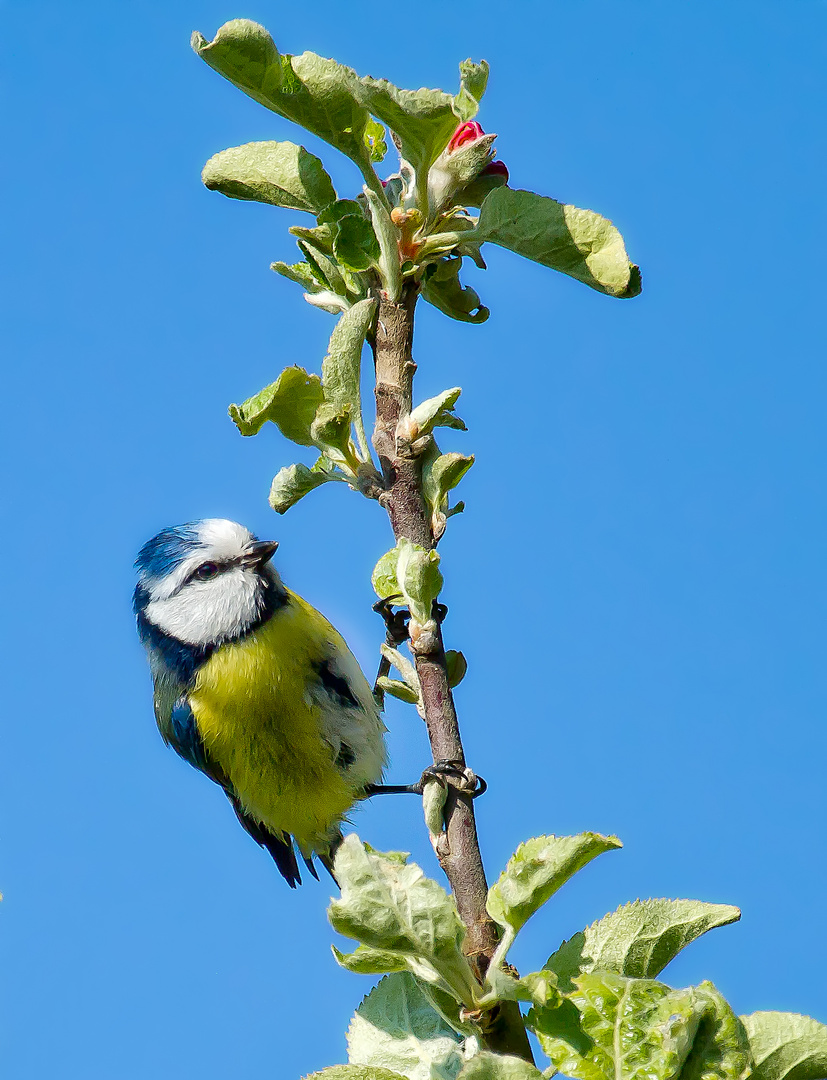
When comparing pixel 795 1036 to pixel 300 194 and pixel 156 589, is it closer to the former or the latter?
pixel 300 194

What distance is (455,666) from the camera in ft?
5.91

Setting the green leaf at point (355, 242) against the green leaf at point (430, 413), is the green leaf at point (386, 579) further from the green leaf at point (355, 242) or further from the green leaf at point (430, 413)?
the green leaf at point (355, 242)

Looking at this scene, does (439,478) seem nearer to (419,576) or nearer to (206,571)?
(419,576)

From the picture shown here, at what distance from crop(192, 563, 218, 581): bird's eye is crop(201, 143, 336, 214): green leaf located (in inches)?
91.4

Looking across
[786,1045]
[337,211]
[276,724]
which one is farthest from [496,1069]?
[276,724]

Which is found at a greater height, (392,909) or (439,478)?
(439,478)

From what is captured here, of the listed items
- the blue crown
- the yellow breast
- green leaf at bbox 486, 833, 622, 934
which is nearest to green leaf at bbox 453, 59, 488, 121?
green leaf at bbox 486, 833, 622, 934

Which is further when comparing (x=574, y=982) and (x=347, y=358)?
(x=347, y=358)

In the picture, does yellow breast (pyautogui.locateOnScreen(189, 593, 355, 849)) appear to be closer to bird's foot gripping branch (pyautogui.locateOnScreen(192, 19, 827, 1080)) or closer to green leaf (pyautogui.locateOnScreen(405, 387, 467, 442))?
bird's foot gripping branch (pyautogui.locateOnScreen(192, 19, 827, 1080))

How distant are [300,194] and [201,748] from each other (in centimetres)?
269

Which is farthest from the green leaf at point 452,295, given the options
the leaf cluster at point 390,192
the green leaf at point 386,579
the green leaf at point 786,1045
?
the green leaf at point 786,1045

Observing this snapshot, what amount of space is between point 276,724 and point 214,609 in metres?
0.55

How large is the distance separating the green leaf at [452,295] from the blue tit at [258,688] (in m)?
2.00

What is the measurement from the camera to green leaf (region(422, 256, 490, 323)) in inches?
75.4
